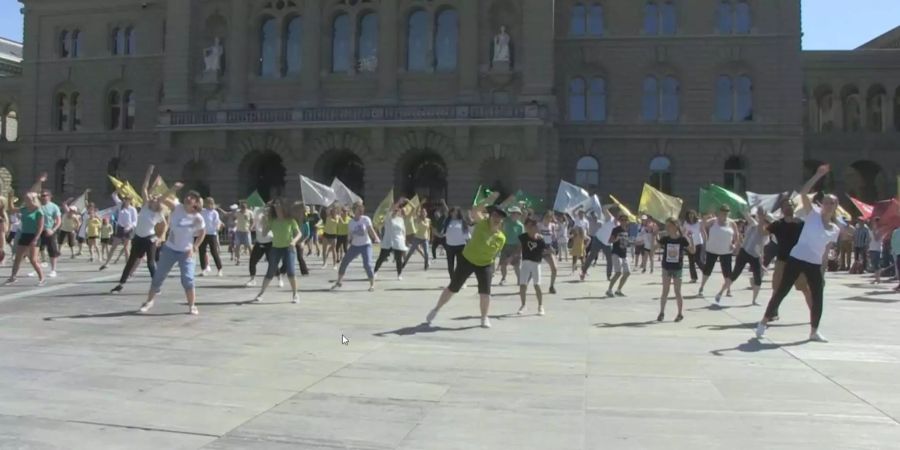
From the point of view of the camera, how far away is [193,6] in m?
48.5

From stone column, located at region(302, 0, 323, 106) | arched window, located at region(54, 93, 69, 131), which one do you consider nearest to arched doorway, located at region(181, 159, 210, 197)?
stone column, located at region(302, 0, 323, 106)

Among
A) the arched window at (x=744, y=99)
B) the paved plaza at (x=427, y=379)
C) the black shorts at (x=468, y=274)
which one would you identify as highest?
the arched window at (x=744, y=99)

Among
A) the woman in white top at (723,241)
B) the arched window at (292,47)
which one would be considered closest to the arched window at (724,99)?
the arched window at (292,47)

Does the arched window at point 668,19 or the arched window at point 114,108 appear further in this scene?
the arched window at point 114,108

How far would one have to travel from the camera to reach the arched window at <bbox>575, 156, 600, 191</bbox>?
4628 centimetres

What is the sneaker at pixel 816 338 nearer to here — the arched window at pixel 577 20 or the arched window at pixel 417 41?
the arched window at pixel 417 41

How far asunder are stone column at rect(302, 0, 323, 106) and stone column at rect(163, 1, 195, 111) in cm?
758

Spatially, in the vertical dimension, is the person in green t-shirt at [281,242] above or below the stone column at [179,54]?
below

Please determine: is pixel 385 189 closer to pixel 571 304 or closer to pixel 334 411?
pixel 571 304

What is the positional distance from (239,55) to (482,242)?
3978 cm

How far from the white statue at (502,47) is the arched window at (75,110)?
2965cm

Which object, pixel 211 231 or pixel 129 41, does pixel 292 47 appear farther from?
pixel 211 231

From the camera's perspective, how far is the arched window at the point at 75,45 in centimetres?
5453

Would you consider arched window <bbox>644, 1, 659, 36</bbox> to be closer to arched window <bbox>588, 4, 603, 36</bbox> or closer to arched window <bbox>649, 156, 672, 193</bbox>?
arched window <bbox>588, 4, 603, 36</bbox>
